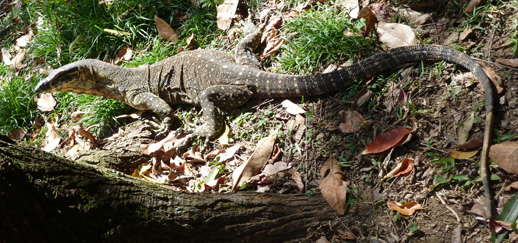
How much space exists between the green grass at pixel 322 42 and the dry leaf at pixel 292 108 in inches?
20.6

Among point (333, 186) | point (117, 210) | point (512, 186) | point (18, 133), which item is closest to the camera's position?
point (117, 210)

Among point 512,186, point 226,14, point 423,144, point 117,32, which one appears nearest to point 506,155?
point 512,186

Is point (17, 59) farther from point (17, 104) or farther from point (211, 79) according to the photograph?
point (211, 79)

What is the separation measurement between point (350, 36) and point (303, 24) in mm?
734

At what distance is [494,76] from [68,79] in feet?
18.7

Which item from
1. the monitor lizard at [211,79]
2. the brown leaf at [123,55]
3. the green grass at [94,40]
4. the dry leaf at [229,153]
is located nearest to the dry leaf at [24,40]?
the green grass at [94,40]

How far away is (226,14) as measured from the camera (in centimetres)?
638

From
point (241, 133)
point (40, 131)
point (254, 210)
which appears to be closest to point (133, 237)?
point (254, 210)

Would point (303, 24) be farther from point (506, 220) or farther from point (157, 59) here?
point (506, 220)

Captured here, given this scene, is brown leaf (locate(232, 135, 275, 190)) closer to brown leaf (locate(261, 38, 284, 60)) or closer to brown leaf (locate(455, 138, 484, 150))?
brown leaf (locate(261, 38, 284, 60))

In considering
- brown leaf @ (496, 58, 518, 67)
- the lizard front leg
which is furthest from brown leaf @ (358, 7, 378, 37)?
the lizard front leg

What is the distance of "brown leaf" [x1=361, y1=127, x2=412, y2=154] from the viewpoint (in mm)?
3666

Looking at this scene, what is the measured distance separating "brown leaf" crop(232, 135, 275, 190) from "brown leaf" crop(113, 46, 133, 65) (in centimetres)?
361

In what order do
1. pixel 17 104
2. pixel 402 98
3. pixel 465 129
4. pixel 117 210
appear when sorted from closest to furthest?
pixel 117 210, pixel 465 129, pixel 402 98, pixel 17 104
